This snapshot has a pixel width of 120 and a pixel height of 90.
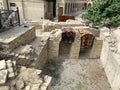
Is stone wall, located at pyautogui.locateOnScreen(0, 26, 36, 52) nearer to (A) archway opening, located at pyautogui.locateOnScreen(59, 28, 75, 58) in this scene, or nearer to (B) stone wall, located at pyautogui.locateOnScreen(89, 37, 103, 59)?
(A) archway opening, located at pyautogui.locateOnScreen(59, 28, 75, 58)

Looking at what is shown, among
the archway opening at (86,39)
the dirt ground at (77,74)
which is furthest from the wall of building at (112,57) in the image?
the archway opening at (86,39)

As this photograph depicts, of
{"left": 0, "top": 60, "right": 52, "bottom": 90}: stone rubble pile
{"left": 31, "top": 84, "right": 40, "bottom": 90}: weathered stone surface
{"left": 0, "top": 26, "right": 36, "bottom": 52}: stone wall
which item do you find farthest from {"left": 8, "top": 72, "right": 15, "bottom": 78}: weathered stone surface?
{"left": 0, "top": 26, "right": 36, "bottom": 52}: stone wall

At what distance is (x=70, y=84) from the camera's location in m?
7.20

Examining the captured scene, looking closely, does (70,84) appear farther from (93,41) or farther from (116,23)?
(116,23)

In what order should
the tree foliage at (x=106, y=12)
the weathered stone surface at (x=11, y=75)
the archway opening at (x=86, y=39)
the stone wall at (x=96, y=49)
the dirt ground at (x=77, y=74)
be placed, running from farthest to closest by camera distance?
the tree foliage at (x=106, y=12) < the stone wall at (x=96, y=49) < the archway opening at (x=86, y=39) < the dirt ground at (x=77, y=74) < the weathered stone surface at (x=11, y=75)

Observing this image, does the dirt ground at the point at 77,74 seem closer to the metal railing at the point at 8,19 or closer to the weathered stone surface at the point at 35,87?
the weathered stone surface at the point at 35,87

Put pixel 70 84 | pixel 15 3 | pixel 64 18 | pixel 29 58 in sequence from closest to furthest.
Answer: pixel 29 58 < pixel 70 84 < pixel 64 18 < pixel 15 3

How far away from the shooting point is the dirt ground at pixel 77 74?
7.16 metres

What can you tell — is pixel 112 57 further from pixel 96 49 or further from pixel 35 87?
pixel 35 87

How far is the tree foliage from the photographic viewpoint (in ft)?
35.1

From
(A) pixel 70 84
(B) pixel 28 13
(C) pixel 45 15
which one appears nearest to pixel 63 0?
(C) pixel 45 15

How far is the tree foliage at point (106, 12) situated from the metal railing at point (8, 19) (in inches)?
238

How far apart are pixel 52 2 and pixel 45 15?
282 cm

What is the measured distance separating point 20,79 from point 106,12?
885 centimetres
